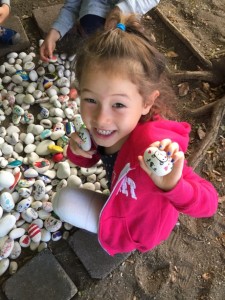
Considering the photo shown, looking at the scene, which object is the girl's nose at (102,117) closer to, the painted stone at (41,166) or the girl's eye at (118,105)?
the girl's eye at (118,105)

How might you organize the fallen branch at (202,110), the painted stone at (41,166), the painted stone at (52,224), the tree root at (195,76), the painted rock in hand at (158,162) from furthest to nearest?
the tree root at (195,76)
the fallen branch at (202,110)
the painted stone at (41,166)
the painted stone at (52,224)
the painted rock in hand at (158,162)

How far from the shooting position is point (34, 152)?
151 centimetres

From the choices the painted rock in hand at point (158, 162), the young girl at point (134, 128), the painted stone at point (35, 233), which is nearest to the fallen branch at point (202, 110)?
the young girl at point (134, 128)

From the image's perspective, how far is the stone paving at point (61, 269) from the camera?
3.99 ft

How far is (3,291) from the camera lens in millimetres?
1219

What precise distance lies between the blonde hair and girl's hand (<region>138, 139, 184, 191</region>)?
0.20 meters

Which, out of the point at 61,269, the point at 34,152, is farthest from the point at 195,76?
the point at 61,269

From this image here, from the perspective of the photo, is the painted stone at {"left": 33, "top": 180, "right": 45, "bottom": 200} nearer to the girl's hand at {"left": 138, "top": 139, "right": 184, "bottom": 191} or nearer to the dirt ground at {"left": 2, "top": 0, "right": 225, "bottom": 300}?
the dirt ground at {"left": 2, "top": 0, "right": 225, "bottom": 300}

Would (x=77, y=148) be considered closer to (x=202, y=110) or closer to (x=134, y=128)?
(x=134, y=128)

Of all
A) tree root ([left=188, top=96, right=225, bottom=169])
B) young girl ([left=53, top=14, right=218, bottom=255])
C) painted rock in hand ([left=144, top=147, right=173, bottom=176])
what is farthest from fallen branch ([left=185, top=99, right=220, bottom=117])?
painted rock in hand ([left=144, top=147, right=173, bottom=176])

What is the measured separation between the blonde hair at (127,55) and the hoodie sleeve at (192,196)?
0.25m

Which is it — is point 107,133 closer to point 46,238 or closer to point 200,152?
point 46,238

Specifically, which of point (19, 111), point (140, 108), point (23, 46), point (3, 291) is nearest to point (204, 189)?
point (140, 108)

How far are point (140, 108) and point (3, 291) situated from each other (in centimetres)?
76
